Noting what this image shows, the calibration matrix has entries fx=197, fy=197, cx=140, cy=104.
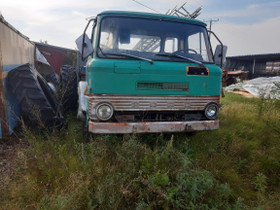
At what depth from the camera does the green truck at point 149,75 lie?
9.23ft

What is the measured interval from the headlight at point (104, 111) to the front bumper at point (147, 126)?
0.12m

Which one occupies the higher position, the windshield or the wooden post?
the windshield

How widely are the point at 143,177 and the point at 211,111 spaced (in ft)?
5.60

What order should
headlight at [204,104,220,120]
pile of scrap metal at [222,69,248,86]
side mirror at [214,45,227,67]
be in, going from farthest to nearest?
1. pile of scrap metal at [222,69,248,86]
2. side mirror at [214,45,227,67]
3. headlight at [204,104,220,120]

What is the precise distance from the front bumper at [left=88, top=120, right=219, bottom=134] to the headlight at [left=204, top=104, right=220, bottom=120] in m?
0.14

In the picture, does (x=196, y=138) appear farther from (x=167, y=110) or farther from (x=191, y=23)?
(x=191, y=23)

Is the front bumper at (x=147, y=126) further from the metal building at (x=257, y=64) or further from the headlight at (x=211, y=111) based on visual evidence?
the metal building at (x=257, y=64)

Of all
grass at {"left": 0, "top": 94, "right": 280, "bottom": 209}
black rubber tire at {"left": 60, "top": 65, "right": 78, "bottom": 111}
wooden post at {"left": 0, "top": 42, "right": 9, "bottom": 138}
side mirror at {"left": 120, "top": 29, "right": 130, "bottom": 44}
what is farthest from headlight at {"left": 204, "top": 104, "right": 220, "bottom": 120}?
black rubber tire at {"left": 60, "top": 65, "right": 78, "bottom": 111}

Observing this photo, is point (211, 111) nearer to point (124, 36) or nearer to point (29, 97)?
point (124, 36)

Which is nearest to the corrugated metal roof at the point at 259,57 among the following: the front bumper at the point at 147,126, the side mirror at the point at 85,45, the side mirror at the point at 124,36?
the front bumper at the point at 147,126

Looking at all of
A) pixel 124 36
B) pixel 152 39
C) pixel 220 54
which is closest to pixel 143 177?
pixel 124 36

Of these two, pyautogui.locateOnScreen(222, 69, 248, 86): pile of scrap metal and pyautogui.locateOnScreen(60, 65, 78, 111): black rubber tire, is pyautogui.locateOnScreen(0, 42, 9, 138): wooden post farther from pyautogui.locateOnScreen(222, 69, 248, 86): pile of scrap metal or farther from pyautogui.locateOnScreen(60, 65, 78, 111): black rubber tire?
pyautogui.locateOnScreen(222, 69, 248, 86): pile of scrap metal

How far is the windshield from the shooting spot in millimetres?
3125

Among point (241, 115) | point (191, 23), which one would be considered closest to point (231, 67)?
point (241, 115)
